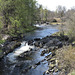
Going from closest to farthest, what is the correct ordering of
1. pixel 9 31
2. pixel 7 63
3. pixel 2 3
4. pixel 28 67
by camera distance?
pixel 28 67 < pixel 7 63 < pixel 2 3 < pixel 9 31

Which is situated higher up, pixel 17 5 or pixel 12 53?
pixel 17 5

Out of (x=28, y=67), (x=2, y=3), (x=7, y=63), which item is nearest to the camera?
(x=28, y=67)

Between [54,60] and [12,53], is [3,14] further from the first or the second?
[54,60]

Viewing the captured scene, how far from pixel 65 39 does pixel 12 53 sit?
1564 cm

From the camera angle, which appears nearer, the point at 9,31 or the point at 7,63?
the point at 7,63

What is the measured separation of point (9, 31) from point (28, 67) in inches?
647

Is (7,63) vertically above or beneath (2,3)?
beneath

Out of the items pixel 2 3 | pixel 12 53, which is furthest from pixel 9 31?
pixel 12 53

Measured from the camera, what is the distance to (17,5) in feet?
101

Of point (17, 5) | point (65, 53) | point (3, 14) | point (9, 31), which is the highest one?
point (17, 5)

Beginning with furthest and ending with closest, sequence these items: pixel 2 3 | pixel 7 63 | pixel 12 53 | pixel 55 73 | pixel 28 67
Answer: pixel 2 3 → pixel 12 53 → pixel 7 63 → pixel 28 67 → pixel 55 73

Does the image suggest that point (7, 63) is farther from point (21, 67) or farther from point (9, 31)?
point (9, 31)

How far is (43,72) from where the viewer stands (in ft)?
48.4

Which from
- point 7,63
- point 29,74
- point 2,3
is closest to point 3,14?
point 2,3
